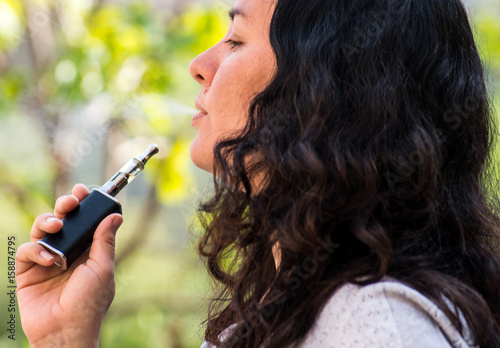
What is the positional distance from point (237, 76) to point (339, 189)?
279 mm

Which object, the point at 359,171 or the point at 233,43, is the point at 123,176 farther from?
the point at 359,171

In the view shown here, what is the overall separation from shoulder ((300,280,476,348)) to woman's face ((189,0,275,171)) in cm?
37

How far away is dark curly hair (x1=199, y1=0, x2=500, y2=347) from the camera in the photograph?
778mm

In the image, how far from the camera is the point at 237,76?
959 millimetres

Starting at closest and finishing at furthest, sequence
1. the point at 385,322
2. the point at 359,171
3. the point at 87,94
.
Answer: the point at 385,322 → the point at 359,171 → the point at 87,94

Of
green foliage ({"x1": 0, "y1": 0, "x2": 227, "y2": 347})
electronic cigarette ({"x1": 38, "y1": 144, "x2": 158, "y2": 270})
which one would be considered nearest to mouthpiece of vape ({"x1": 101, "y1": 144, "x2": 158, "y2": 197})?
electronic cigarette ({"x1": 38, "y1": 144, "x2": 158, "y2": 270})

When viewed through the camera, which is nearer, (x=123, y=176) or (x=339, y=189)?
(x=339, y=189)

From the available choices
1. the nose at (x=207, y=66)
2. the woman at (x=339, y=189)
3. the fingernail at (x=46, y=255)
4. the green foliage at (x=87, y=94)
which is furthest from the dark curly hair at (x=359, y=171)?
the green foliage at (x=87, y=94)

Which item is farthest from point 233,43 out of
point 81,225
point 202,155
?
point 81,225

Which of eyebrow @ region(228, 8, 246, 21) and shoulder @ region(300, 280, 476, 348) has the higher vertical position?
eyebrow @ region(228, 8, 246, 21)

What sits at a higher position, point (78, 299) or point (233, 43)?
point (233, 43)

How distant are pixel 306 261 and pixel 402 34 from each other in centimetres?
37

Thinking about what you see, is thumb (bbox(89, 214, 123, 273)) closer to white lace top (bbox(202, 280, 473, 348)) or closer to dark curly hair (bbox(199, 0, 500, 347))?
dark curly hair (bbox(199, 0, 500, 347))

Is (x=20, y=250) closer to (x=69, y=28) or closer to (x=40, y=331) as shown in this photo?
(x=40, y=331)
